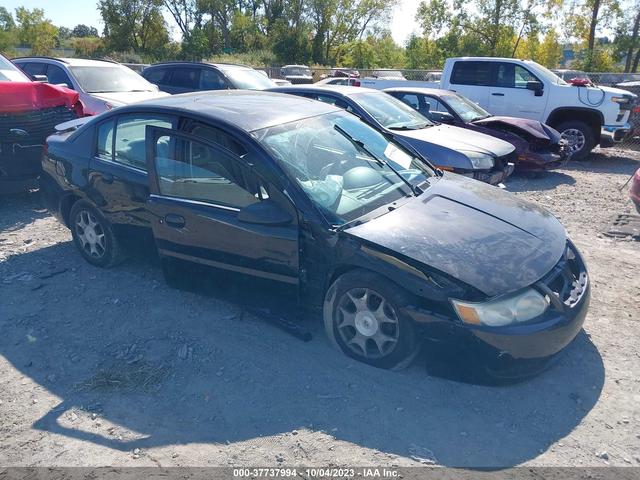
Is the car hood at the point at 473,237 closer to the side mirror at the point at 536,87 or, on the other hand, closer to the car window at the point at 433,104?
the car window at the point at 433,104

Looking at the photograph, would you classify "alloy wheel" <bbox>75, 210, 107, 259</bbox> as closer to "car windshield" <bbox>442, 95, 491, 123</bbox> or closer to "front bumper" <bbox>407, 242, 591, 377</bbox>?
"front bumper" <bbox>407, 242, 591, 377</bbox>

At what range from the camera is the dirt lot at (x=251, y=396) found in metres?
2.78

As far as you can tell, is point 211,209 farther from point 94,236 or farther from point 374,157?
point 94,236

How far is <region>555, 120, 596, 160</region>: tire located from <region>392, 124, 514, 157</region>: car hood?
A: 3645mm

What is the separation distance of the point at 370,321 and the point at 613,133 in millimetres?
9736

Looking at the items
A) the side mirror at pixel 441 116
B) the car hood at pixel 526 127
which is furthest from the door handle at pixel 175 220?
the car hood at pixel 526 127

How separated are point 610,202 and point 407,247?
593cm

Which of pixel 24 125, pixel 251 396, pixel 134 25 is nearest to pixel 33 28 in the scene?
pixel 134 25

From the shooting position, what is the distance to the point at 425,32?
37.8m

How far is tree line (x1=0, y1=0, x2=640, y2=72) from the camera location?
110 ft

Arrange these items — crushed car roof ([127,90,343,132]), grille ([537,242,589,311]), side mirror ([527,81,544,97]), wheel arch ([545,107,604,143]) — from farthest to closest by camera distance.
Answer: side mirror ([527,81,544,97]) < wheel arch ([545,107,604,143]) < crushed car roof ([127,90,343,132]) < grille ([537,242,589,311])

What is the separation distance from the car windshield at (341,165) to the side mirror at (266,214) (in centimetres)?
22

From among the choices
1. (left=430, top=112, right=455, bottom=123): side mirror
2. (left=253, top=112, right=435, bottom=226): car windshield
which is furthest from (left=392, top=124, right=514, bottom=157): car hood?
(left=253, top=112, right=435, bottom=226): car windshield

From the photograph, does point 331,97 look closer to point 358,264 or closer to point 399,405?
point 358,264
